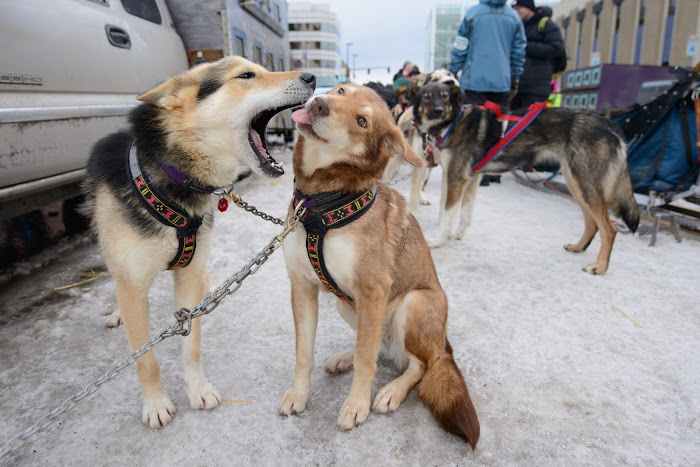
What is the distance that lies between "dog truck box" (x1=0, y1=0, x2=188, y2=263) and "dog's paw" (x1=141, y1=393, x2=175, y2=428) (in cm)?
150

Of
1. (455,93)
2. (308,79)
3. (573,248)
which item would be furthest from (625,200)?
(308,79)

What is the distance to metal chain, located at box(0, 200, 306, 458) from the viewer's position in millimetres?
1004

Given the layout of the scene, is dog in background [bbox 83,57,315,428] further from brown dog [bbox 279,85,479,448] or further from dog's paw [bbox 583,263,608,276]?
dog's paw [bbox 583,263,608,276]

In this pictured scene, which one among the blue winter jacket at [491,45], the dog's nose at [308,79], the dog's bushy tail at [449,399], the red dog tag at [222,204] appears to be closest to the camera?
the dog's bushy tail at [449,399]

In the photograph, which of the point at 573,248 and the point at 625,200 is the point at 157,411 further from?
the point at 625,200

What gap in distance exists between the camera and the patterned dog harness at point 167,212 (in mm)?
1637

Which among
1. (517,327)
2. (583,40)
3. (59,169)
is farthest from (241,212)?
(583,40)

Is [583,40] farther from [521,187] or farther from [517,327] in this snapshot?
[517,327]

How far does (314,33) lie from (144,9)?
163 feet

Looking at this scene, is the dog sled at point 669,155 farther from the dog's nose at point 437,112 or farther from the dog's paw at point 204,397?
the dog's paw at point 204,397

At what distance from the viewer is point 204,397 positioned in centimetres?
187

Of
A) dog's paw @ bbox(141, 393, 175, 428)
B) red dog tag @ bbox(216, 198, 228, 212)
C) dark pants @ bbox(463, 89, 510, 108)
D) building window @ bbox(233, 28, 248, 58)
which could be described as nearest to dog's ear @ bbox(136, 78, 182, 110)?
red dog tag @ bbox(216, 198, 228, 212)

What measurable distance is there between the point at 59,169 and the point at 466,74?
16.2 feet

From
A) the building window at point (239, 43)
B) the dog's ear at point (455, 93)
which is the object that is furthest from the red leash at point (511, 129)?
the building window at point (239, 43)
